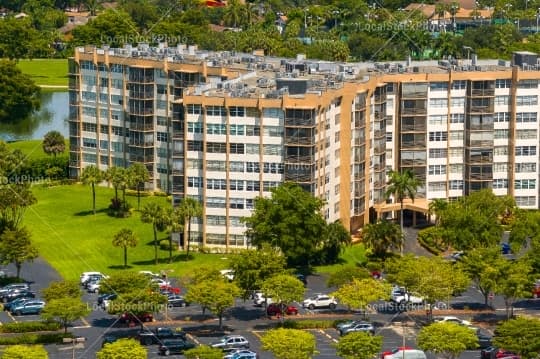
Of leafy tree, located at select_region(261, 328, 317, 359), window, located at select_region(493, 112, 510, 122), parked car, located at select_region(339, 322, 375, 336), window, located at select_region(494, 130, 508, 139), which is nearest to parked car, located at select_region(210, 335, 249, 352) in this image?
leafy tree, located at select_region(261, 328, 317, 359)

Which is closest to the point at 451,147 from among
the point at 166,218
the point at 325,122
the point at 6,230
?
the point at 325,122

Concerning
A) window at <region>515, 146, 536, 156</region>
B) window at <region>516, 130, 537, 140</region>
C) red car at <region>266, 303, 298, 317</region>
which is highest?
window at <region>516, 130, 537, 140</region>

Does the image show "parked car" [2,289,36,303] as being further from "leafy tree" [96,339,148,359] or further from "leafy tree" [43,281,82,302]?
"leafy tree" [96,339,148,359]

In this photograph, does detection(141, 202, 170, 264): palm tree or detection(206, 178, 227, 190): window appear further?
detection(206, 178, 227, 190): window

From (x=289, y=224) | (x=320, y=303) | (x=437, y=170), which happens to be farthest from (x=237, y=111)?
(x=437, y=170)

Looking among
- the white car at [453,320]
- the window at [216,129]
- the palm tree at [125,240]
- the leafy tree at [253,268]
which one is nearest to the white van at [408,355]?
the white car at [453,320]

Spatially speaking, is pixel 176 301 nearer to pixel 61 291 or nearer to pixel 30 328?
pixel 61 291
